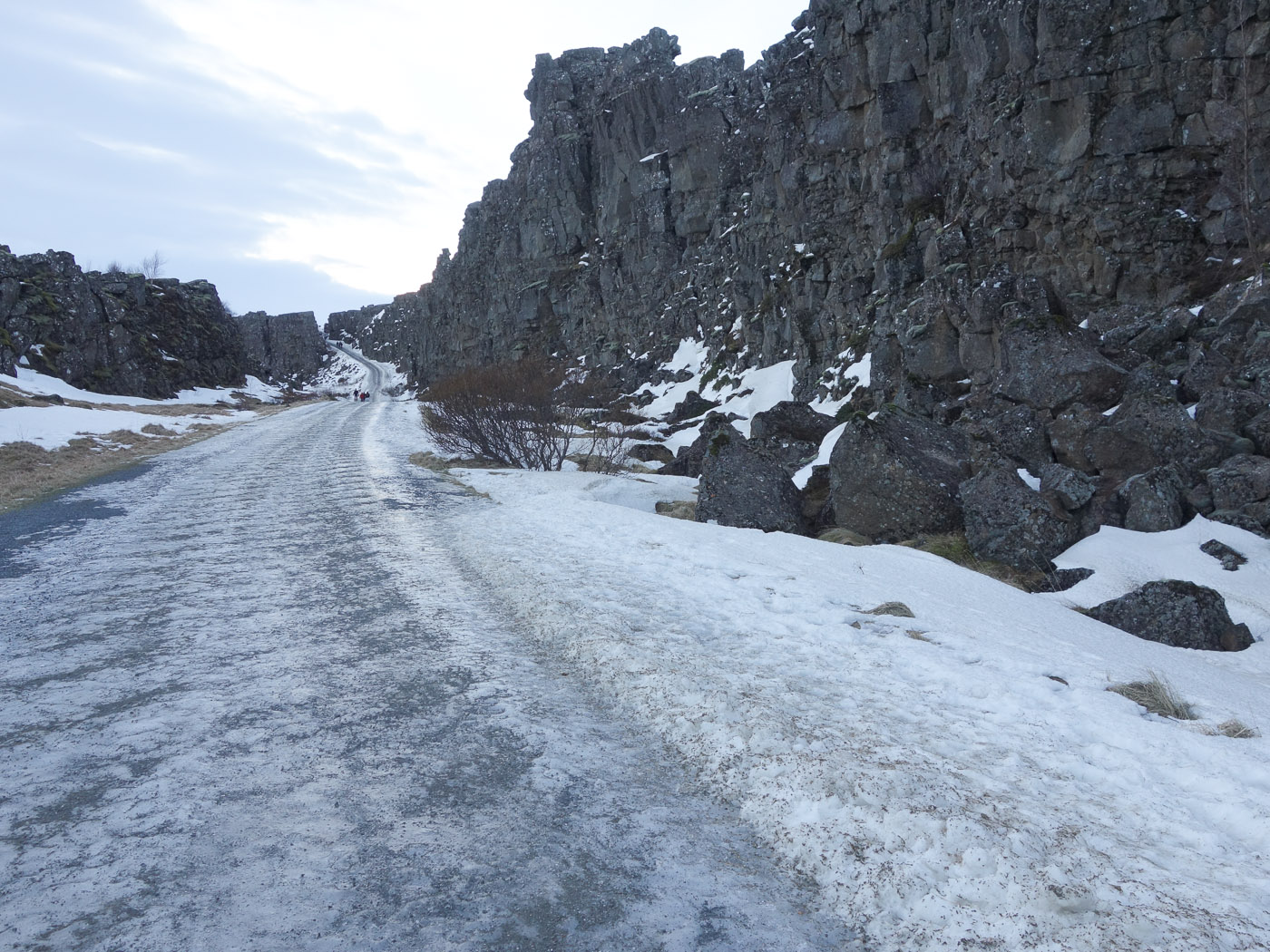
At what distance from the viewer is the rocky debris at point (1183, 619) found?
694 centimetres

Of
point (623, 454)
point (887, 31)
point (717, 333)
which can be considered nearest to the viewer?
point (623, 454)

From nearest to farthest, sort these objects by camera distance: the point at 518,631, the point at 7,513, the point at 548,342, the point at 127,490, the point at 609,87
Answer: the point at 518,631
the point at 7,513
the point at 127,490
the point at 609,87
the point at 548,342

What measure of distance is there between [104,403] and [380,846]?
47255 millimetres

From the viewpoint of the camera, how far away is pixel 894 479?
10984 millimetres

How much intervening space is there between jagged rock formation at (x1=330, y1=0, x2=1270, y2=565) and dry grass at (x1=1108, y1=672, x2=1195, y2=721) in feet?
16.9

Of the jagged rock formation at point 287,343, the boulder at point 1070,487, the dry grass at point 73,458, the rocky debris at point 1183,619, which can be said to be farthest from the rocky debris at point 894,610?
the jagged rock formation at point 287,343

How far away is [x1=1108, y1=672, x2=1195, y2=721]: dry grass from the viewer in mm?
4352

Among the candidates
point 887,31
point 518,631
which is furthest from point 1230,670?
point 887,31

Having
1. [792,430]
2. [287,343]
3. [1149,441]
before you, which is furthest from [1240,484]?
[287,343]

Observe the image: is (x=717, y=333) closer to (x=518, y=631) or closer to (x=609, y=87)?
(x=609, y=87)

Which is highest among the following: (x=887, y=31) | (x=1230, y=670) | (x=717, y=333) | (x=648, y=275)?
(x=887, y=31)

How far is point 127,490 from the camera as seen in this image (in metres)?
12.8

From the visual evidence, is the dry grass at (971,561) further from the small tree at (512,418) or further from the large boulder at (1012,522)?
the small tree at (512,418)

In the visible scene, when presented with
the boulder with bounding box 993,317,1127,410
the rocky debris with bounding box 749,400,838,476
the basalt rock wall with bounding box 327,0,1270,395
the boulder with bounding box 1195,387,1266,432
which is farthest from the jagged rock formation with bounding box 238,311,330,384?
the boulder with bounding box 1195,387,1266,432
